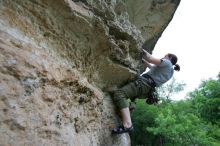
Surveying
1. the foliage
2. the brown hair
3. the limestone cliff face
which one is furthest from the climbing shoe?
the foliage

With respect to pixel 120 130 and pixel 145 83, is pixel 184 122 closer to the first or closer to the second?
pixel 145 83

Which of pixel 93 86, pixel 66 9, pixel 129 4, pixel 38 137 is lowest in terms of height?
pixel 38 137

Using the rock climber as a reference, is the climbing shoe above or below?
below

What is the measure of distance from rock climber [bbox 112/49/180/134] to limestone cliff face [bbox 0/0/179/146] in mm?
193

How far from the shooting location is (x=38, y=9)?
4641 millimetres

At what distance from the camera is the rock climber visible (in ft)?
19.6

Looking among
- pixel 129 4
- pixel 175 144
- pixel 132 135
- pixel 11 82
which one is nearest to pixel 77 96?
pixel 11 82

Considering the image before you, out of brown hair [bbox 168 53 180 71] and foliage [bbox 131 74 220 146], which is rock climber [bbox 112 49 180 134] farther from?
foliage [bbox 131 74 220 146]

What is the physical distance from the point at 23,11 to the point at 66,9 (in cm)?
74

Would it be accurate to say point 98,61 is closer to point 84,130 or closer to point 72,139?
point 84,130

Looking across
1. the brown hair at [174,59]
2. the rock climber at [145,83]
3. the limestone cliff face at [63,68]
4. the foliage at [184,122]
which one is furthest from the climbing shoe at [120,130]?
the foliage at [184,122]

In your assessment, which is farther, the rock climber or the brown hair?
the brown hair

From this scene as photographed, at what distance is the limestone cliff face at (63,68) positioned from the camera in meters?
3.79

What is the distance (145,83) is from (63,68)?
224 centimetres
